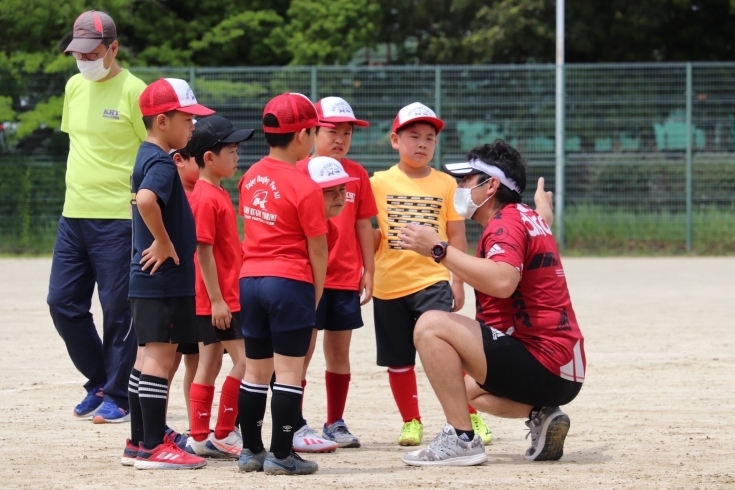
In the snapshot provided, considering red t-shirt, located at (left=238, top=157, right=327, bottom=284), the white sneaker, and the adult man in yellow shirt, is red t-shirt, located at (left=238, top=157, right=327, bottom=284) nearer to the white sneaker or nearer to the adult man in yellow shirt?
the white sneaker

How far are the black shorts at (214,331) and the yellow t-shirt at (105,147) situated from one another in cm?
126

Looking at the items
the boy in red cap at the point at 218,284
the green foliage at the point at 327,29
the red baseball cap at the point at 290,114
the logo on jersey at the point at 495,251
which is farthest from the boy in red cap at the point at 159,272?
the green foliage at the point at 327,29

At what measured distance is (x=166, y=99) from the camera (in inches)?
230

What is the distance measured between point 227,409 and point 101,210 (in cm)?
171

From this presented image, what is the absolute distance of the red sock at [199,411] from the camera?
6.28 m

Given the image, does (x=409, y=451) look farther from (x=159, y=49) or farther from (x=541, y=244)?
(x=159, y=49)

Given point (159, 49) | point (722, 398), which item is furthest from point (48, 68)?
point (722, 398)

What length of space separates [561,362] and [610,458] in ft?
1.88

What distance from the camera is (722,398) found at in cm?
766

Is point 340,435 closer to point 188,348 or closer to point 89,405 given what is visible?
point 188,348

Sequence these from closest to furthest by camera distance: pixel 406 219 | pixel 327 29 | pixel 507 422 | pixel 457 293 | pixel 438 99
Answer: pixel 406 219
pixel 457 293
pixel 507 422
pixel 438 99
pixel 327 29

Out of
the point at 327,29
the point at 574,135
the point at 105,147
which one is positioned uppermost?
the point at 327,29

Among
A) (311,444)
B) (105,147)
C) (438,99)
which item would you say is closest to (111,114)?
(105,147)

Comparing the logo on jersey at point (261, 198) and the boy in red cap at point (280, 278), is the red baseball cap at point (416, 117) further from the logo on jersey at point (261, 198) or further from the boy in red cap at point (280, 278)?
the logo on jersey at point (261, 198)
